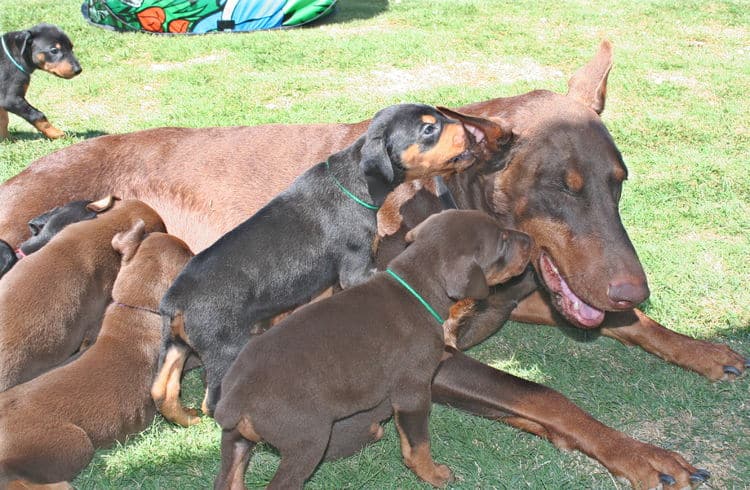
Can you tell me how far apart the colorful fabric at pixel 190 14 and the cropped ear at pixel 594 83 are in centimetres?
739

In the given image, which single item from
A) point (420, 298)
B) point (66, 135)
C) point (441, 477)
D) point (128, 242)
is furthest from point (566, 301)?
point (66, 135)

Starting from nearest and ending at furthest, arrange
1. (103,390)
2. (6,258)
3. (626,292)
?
(103,390)
(626,292)
(6,258)

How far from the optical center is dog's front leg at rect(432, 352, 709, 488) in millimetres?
3758

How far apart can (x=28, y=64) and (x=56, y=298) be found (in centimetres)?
528

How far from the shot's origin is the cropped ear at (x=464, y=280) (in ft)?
12.0

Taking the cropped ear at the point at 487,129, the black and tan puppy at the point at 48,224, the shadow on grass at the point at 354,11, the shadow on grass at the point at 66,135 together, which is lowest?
the shadow on grass at the point at 354,11

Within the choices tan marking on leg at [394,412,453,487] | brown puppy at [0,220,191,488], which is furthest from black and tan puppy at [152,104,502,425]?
tan marking on leg at [394,412,453,487]

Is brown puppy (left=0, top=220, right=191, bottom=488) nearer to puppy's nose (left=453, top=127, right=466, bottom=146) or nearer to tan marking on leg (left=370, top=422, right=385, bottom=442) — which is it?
tan marking on leg (left=370, top=422, right=385, bottom=442)

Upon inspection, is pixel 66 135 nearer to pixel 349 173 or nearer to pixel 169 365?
pixel 349 173

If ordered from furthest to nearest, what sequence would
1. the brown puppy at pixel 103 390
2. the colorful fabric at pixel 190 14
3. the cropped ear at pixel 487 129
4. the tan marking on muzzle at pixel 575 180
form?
the colorful fabric at pixel 190 14 → the cropped ear at pixel 487 129 → the tan marking on muzzle at pixel 575 180 → the brown puppy at pixel 103 390

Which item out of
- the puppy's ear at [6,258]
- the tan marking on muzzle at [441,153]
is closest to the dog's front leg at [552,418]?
the tan marking on muzzle at [441,153]

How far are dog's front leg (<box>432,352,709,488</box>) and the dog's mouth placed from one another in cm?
52

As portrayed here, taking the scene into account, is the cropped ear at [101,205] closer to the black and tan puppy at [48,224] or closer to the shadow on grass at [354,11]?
the black and tan puppy at [48,224]

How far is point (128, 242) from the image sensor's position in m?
4.42
